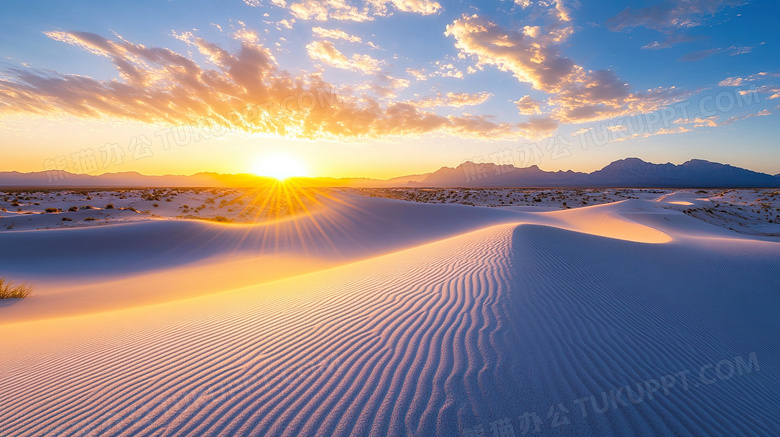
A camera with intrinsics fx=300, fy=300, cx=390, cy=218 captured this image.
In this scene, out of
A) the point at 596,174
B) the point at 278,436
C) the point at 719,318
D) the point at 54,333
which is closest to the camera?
the point at 278,436

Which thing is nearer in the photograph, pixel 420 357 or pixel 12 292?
pixel 420 357

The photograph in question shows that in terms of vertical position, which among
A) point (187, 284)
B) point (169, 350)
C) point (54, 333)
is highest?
point (169, 350)

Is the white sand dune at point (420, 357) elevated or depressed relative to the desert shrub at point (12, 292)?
elevated

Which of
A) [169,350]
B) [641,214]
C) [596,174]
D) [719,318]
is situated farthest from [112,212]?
[596,174]

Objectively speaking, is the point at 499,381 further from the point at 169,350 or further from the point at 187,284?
the point at 187,284

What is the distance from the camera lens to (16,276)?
870 centimetres

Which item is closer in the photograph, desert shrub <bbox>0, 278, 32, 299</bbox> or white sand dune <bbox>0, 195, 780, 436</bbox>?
white sand dune <bbox>0, 195, 780, 436</bbox>

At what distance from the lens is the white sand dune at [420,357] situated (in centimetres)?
235

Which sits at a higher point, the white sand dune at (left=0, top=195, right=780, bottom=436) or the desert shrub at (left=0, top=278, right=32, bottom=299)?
the white sand dune at (left=0, top=195, right=780, bottom=436)

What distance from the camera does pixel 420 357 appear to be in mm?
2986

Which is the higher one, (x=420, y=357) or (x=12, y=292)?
(x=420, y=357)

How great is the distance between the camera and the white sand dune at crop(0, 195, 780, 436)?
2.35 metres

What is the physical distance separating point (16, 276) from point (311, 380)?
11.8m

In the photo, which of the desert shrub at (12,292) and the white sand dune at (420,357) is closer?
the white sand dune at (420,357)
